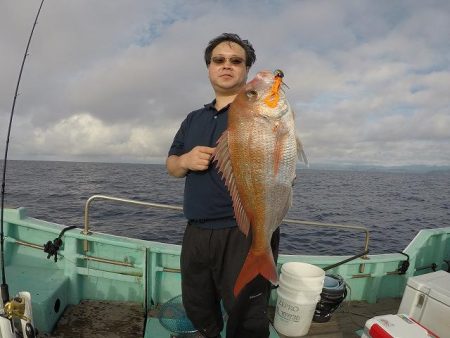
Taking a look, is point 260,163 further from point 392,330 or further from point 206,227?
point 392,330

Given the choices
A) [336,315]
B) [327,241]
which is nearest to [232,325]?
[336,315]

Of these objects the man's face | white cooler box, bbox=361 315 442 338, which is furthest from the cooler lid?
the man's face

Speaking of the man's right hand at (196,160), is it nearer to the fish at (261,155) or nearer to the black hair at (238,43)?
the fish at (261,155)

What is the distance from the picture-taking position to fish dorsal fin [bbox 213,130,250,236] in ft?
7.34

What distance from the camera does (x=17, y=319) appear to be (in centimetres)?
244

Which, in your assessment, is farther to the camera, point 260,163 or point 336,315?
point 336,315

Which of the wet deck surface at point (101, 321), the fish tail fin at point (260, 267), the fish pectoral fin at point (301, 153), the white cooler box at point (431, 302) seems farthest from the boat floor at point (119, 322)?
the fish pectoral fin at point (301, 153)

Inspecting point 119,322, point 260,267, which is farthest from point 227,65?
point 119,322

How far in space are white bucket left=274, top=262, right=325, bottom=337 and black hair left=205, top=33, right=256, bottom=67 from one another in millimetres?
2687

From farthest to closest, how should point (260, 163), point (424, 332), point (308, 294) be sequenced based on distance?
point (308, 294), point (424, 332), point (260, 163)

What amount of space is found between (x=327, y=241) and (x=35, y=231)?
498 inches

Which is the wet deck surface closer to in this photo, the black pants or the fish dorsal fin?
the black pants

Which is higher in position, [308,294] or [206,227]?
[206,227]

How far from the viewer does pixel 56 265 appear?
5.03m
